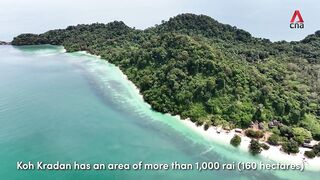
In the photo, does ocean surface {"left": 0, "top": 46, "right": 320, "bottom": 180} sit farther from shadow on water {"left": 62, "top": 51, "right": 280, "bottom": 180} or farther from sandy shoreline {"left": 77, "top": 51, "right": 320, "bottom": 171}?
sandy shoreline {"left": 77, "top": 51, "right": 320, "bottom": 171}

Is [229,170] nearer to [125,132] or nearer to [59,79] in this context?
[125,132]

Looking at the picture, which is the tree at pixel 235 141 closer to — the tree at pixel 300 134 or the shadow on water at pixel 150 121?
the shadow on water at pixel 150 121

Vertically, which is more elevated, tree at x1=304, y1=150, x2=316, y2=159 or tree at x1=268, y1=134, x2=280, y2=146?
tree at x1=268, y1=134, x2=280, y2=146

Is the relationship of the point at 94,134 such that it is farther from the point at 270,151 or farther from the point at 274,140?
the point at 274,140

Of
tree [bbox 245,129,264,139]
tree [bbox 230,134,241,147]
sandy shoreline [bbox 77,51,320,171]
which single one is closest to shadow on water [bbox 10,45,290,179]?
tree [bbox 230,134,241,147]

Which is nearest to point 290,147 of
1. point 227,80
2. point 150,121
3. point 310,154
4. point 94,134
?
point 310,154

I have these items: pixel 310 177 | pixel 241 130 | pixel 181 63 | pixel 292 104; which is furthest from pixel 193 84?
pixel 310 177

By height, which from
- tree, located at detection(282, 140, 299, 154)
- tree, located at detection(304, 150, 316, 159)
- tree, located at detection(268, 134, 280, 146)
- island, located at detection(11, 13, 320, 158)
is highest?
island, located at detection(11, 13, 320, 158)
